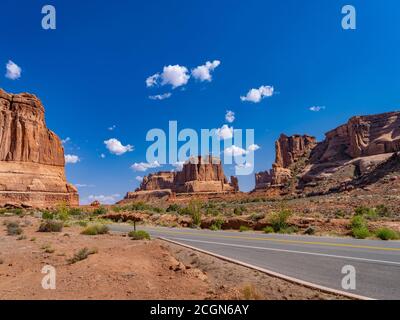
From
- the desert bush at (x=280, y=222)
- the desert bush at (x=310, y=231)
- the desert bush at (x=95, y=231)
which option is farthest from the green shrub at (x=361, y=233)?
the desert bush at (x=95, y=231)

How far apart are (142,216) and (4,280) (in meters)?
33.9

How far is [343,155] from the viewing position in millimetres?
103062

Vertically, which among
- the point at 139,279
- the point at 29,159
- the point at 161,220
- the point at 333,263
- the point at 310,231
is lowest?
the point at 161,220

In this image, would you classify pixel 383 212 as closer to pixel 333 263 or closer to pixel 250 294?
pixel 333 263

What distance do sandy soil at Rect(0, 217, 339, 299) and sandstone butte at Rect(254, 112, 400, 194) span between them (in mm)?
70069

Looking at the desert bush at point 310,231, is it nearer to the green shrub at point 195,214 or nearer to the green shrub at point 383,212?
the green shrub at point 383,212

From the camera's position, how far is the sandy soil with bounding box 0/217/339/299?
659 centimetres

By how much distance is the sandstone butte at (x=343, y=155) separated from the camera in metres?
84.9

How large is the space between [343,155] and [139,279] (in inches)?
4181

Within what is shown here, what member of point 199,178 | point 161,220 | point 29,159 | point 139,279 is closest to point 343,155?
point 199,178

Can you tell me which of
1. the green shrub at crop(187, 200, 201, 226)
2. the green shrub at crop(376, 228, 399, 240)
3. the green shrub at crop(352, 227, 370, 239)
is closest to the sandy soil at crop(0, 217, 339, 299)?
the green shrub at crop(352, 227, 370, 239)
